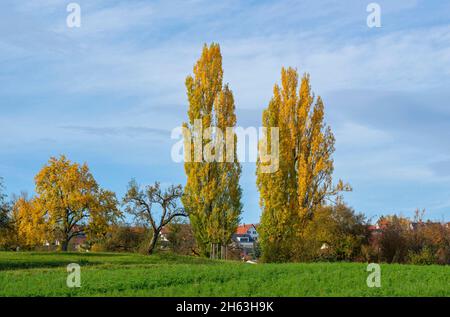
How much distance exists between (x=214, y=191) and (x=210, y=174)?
1.01 metres

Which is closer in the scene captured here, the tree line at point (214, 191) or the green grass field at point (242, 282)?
the green grass field at point (242, 282)

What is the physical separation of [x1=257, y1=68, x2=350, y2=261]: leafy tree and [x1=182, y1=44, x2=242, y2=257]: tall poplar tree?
6.35 feet

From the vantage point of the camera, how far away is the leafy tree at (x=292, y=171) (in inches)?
1255

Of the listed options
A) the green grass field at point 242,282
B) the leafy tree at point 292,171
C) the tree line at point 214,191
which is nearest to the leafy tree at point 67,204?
the tree line at point 214,191

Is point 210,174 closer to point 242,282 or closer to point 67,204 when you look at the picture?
point 67,204

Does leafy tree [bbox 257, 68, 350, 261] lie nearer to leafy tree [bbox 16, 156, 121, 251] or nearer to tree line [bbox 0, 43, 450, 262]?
tree line [bbox 0, 43, 450, 262]

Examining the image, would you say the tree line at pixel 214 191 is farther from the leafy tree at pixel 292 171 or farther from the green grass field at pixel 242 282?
the green grass field at pixel 242 282

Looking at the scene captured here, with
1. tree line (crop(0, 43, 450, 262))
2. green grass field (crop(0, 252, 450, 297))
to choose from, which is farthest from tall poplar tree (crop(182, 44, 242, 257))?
green grass field (crop(0, 252, 450, 297))

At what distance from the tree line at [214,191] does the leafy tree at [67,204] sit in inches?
2.3

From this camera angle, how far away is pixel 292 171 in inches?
1308

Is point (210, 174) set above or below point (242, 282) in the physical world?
above

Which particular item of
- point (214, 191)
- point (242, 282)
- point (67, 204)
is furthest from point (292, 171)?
point (242, 282)

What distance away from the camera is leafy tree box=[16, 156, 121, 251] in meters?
32.3
